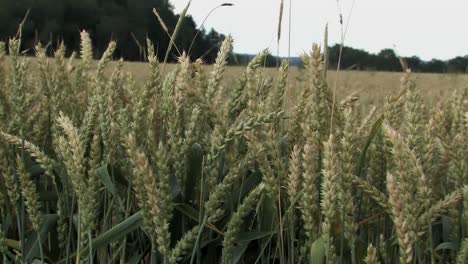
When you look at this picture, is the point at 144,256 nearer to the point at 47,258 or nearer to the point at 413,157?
the point at 47,258

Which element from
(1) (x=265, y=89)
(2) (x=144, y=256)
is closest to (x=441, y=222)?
(1) (x=265, y=89)

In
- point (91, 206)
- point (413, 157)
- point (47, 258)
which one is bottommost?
point (47, 258)

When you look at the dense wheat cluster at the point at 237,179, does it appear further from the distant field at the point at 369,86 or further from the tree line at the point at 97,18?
the tree line at the point at 97,18

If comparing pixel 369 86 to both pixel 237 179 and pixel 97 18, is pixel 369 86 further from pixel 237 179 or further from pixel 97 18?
pixel 97 18

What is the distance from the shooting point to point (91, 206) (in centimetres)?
80

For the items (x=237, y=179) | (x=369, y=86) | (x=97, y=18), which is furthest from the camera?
(x=97, y=18)

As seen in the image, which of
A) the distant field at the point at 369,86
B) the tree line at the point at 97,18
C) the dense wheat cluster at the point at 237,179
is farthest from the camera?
the tree line at the point at 97,18

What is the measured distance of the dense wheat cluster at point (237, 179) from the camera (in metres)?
0.73

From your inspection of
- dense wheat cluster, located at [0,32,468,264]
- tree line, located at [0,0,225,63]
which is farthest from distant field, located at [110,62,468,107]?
tree line, located at [0,0,225,63]

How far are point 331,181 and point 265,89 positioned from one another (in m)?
0.35

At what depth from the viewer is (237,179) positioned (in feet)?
2.90

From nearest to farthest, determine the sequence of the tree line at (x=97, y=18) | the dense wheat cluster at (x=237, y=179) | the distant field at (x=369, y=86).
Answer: the dense wheat cluster at (x=237, y=179) < the distant field at (x=369, y=86) < the tree line at (x=97, y=18)

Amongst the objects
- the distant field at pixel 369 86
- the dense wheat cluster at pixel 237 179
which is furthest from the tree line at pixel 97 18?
the dense wheat cluster at pixel 237 179

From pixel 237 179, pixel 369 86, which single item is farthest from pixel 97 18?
pixel 237 179
